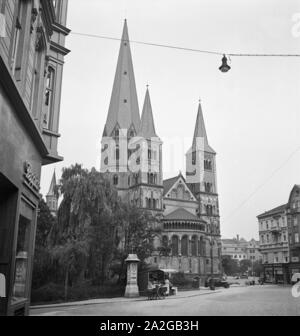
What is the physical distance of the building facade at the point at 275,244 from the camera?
55.2 metres

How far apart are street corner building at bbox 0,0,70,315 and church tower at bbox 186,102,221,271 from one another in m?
70.7

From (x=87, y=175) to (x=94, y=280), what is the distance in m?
7.95

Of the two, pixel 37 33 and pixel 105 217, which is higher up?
pixel 37 33

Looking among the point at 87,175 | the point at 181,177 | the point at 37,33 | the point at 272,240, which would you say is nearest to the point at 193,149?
the point at 181,177

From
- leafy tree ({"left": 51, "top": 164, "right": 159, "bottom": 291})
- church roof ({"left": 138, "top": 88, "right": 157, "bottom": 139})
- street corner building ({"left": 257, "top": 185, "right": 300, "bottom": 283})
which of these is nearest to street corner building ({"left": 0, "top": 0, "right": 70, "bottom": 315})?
leafy tree ({"left": 51, "top": 164, "right": 159, "bottom": 291})

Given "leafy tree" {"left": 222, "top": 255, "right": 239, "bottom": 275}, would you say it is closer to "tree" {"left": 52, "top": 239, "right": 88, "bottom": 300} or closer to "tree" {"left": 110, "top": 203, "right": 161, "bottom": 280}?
"tree" {"left": 110, "top": 203, "right": 161, "bottom": 280}

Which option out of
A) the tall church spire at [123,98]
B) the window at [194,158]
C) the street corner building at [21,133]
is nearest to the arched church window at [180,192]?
the window at [194,158]

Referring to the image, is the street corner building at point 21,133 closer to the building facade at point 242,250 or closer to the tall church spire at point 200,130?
the tall church spire at point 200,130

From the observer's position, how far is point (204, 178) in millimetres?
86938

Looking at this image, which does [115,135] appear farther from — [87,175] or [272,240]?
[87,175]

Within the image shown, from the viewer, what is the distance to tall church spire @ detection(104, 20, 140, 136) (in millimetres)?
78625

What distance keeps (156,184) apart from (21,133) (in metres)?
67.4

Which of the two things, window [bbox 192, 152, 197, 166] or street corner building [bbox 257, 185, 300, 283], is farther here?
window [bbox 192, 152, 197, 166]
